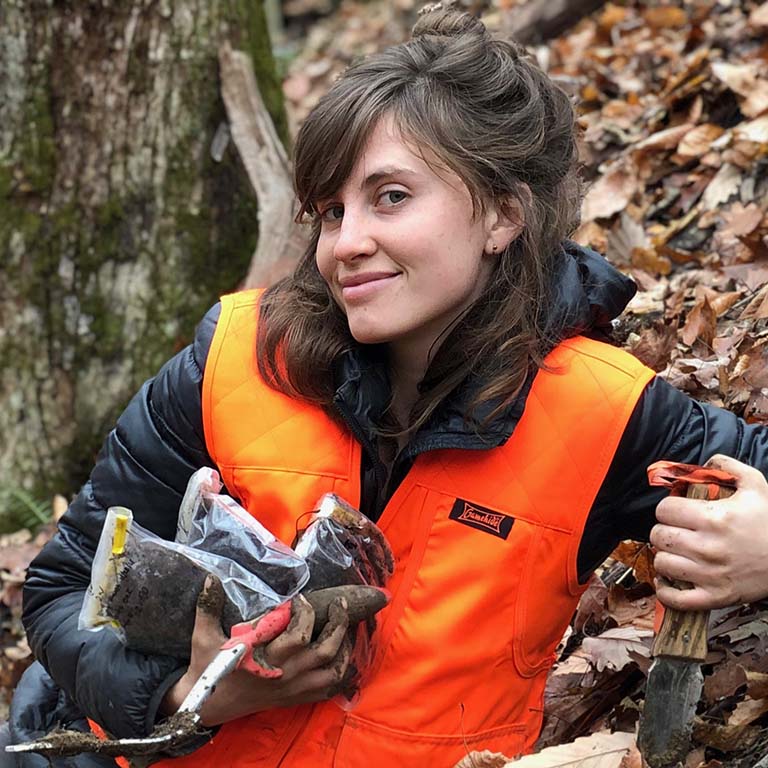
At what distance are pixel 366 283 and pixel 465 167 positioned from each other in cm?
34

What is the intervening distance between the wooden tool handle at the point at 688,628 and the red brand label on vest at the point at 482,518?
1.31ft

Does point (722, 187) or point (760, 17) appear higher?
point (760, 17)

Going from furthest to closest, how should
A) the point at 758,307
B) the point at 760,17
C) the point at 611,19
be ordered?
1. the point at 611,19
2. the point at 760,17
3. the point at 758,307

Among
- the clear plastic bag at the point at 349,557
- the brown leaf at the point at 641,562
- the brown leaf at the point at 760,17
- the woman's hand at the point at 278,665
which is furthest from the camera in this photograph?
the brown leaf at the point at 760,17

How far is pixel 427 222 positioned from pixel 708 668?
1.27 metres

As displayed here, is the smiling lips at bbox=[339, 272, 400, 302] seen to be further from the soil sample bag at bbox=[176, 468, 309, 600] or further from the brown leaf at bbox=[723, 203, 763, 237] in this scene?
the brown leaf at bbox=[723, 203, 763, 237]

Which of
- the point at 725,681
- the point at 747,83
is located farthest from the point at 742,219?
the point at 725,681

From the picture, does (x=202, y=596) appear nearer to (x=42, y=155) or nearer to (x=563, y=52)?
(x=42, y=155)

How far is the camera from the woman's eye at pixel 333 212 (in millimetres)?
2527

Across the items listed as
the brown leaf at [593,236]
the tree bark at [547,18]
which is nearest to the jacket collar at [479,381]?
the brown leaf at [593,236]

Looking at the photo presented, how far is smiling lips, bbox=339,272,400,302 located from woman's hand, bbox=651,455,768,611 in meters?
0.77

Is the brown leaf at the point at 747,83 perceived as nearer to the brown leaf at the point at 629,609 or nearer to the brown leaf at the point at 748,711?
the brown leaf at the point at 629,609

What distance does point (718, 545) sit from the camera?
7.00 ft

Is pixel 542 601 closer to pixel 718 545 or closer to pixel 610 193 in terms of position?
pixel 718 545
